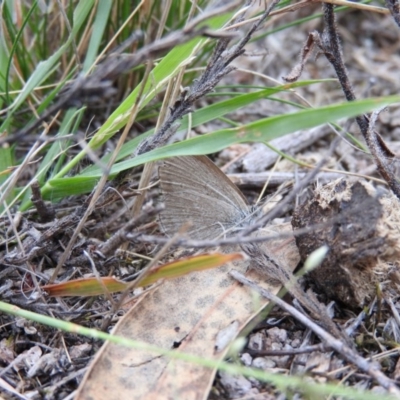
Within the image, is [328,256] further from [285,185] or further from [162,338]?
[285,185]

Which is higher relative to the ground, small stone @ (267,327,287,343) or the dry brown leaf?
the dry brown leaf

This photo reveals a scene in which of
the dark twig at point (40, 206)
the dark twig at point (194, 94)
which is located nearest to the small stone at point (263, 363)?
the dark twig at point (194, 94)

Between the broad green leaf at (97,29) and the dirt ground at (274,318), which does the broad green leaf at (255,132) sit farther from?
the broad green leaf at (97,29)

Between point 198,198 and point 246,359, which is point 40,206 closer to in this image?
point 198,198

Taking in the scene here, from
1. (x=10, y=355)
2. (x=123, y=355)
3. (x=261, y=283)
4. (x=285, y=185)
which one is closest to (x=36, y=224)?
(x=10, y=355)

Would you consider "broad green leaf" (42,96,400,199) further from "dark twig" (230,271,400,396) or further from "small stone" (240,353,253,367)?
"small stone" (240,353,253,367)

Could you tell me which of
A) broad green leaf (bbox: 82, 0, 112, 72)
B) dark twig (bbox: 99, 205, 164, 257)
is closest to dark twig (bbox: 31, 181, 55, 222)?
dark twig (bbox: 99, 205, 164, 257)
